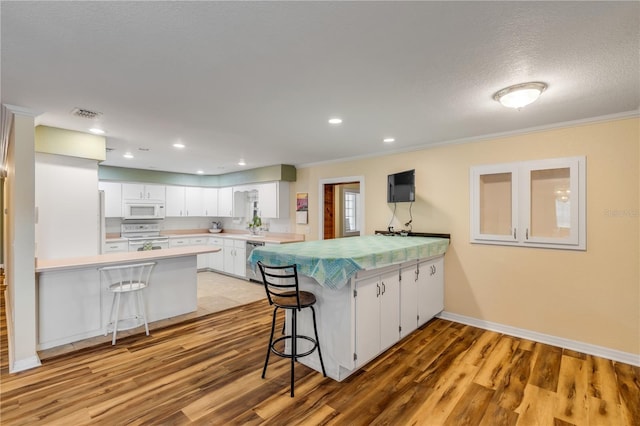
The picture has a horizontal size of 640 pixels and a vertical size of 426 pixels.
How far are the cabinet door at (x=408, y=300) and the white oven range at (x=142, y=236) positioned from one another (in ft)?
17.6

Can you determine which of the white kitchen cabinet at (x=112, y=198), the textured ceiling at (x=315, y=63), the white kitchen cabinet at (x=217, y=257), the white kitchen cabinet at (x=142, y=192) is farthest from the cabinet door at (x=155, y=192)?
the textured ceiling at (x=315, y=63)

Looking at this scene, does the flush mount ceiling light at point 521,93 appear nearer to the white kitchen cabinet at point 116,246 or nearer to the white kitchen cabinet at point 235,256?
the white kitchen cabinet at point 235,256

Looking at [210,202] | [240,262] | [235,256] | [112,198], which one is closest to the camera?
[112,198]

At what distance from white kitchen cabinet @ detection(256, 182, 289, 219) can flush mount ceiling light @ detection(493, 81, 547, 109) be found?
Result: 14.4 ft

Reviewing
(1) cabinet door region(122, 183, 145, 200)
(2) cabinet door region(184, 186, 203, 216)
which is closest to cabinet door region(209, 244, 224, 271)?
(2) cabinet door region(184, 186, 203, 216)

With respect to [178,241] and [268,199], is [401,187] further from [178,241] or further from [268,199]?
[178,241]

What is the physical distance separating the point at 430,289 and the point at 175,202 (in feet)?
20.0

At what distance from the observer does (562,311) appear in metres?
3.30

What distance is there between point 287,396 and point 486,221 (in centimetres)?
311

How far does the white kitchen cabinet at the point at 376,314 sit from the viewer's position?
2.61m

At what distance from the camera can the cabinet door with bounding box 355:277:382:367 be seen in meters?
2.59

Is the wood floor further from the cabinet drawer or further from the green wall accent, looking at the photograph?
the cabinet drawer

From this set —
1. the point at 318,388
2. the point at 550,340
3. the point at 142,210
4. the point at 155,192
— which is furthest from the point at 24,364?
the point at 550,340

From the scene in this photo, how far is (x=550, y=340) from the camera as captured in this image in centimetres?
337
